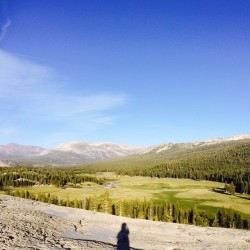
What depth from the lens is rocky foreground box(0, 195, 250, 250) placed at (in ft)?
111

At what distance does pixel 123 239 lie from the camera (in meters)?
41.5

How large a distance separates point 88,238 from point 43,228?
5731mm

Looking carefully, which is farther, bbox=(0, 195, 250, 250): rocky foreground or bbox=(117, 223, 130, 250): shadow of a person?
bbox=(117, 223, 130, 250): shadow of a person

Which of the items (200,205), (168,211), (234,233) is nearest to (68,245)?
(234,233)

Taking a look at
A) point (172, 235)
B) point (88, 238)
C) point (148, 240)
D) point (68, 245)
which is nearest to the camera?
point (68, 245)

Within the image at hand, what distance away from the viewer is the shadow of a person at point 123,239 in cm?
3678

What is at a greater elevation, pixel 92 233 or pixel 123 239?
pixel 92 233

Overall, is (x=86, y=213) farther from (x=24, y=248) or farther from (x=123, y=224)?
(x=24, y=248)

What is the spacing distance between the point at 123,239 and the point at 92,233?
14.2 ft

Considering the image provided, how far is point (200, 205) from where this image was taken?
148m

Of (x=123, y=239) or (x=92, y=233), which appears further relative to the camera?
(x=92, y=233)

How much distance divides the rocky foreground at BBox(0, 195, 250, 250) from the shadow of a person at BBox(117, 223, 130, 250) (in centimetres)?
68

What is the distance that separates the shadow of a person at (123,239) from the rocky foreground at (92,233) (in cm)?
68

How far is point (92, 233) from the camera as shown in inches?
1686
